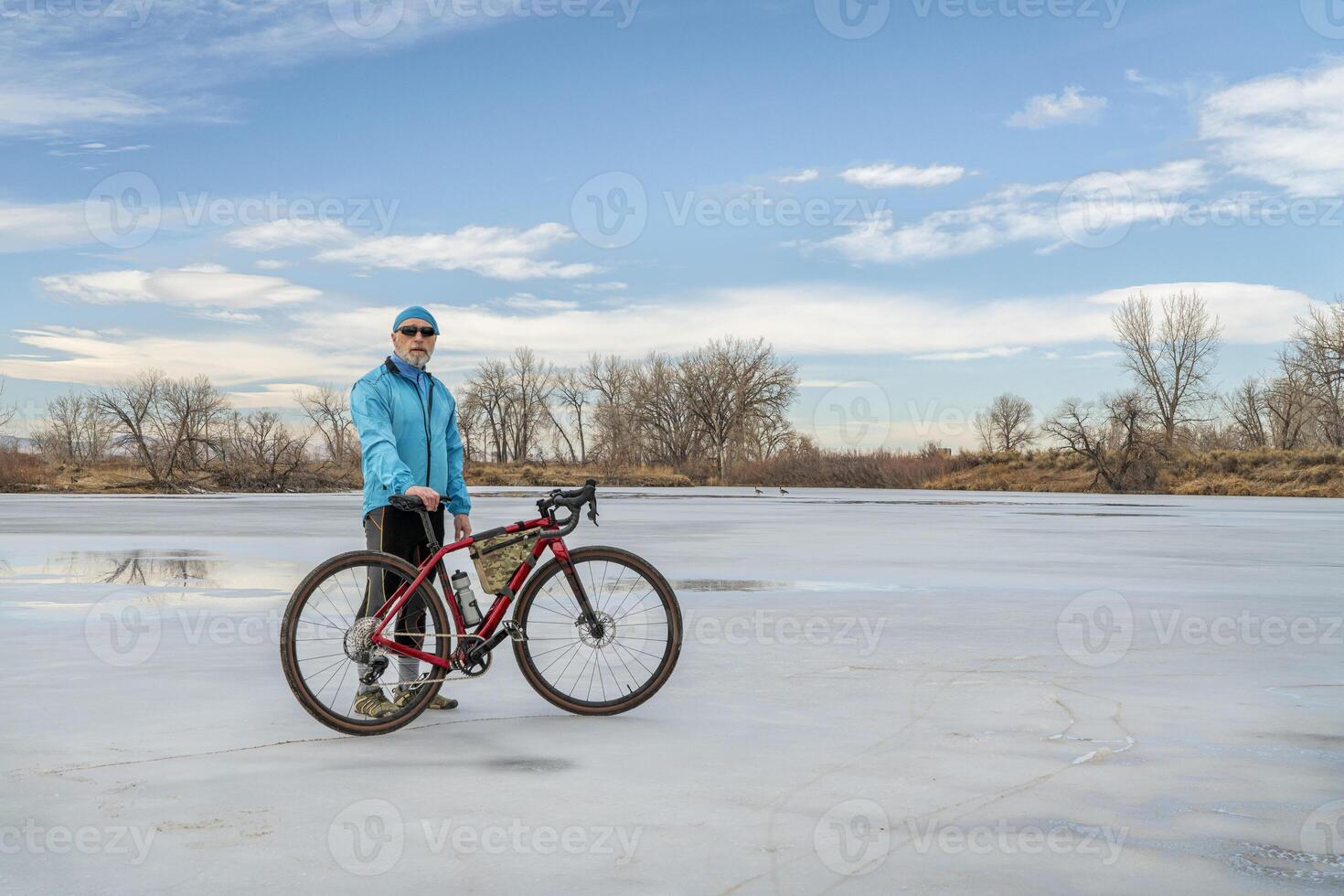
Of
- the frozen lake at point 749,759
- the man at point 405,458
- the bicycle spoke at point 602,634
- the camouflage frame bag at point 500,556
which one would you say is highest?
the man at point 405,458

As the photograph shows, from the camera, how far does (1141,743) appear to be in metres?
4.89

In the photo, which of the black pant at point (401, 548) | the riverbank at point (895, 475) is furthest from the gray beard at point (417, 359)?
the riverbank at point (895, 475)

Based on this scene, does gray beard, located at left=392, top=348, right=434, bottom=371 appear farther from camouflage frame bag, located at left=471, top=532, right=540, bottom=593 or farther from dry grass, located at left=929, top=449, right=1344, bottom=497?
dry grass, located at left=929, top=449, right=1344, bottom=497

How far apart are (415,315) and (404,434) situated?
60 centimetres

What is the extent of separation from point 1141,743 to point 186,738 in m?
4.21

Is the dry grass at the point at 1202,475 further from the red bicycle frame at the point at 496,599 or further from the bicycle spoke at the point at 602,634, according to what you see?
the red bicycle frame at the point at 496,599

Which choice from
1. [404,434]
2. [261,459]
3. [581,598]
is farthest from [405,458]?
[261,459]

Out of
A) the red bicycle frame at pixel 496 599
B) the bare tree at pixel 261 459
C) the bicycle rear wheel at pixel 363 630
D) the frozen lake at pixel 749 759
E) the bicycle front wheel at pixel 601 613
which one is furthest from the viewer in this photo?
the bare tree at pixel 261 459

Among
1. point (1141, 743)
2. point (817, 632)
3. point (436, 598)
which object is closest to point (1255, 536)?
point (817, 632)

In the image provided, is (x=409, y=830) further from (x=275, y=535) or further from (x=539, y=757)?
(x=275, y=535)

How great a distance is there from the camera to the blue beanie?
5625mm

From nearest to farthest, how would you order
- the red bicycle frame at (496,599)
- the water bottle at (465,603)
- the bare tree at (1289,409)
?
the red bicycle frame at (496,599) < the water bottle at (465,603) < the bare tree at (1289,409)

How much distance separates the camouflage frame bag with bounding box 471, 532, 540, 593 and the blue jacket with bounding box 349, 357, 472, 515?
11.1 inches

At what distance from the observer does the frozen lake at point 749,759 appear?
3.38m
